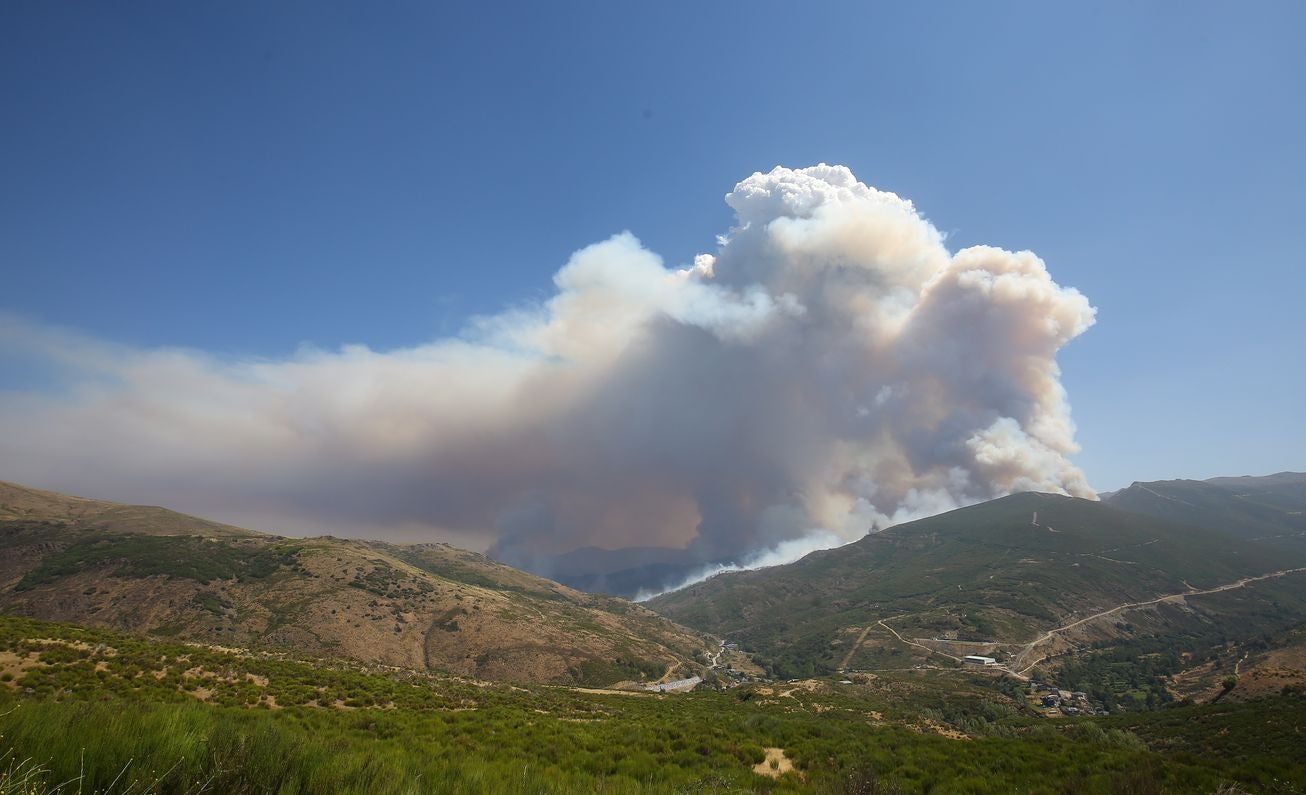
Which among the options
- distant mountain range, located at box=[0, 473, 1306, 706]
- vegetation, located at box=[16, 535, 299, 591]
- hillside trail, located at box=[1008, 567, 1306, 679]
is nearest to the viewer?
distant mountain range, located at box=[0, 473, 1306, 706]

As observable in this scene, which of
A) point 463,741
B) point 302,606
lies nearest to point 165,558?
point 302,606

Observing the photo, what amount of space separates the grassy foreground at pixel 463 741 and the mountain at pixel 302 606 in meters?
47.6

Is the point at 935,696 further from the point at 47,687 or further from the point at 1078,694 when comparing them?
the point at 47,687

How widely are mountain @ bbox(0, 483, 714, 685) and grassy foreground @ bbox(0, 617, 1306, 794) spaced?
47.6 meters

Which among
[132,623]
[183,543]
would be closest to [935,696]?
[132,623]

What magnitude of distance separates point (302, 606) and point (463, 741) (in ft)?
323

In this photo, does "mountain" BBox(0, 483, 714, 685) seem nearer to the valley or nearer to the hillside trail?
the valley

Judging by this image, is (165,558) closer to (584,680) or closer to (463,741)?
(584,680)

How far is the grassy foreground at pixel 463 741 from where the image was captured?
19.0 ft

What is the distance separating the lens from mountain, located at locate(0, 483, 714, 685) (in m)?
84.4

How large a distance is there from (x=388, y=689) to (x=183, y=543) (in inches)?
5268

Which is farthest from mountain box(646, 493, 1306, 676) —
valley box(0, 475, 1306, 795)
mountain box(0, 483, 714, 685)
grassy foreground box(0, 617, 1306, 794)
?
grassy foreground box(0, 617, 1306, 794)

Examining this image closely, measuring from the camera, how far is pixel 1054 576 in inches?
7136

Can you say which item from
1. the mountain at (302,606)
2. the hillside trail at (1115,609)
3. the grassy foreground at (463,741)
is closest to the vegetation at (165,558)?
the mountain at (302,606)
